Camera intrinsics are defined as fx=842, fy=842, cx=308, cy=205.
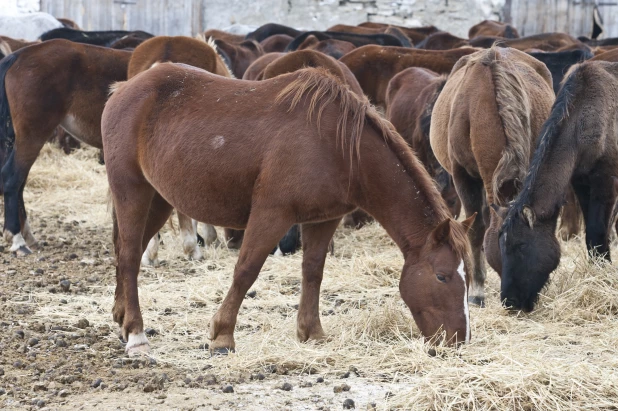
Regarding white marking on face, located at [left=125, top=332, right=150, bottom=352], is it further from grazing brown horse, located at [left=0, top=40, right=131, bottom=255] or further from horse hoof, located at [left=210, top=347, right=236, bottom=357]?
grazing brown horse, located at [left=0, top=40, right=131, bottom=255]

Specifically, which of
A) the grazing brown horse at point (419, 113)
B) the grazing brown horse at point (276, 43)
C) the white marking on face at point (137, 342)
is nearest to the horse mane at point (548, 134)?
the grazing brown horse at point (419, 113)

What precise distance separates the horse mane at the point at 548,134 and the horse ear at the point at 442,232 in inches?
54.2

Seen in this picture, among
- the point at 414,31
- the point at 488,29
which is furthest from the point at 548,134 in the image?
the point at 488,29

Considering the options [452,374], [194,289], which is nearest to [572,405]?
[452,374]

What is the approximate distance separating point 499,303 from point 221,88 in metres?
2.61

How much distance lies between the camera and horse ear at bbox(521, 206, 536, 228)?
18.4ft

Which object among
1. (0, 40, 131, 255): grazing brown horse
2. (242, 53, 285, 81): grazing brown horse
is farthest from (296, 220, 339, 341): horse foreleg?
(242, 53, 285, 81): grazing brown horse

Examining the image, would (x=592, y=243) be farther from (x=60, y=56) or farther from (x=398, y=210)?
(x=60, y=56)

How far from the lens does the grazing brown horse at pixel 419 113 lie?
8.64 metres

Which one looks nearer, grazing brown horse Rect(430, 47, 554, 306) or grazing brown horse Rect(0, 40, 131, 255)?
grazing brown horse Rect(430, 47, 554, 306)

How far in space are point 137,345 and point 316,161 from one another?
1.51 metres

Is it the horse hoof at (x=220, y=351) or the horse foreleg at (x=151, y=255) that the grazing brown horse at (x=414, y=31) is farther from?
the horse hoof at (x=220, y=351)

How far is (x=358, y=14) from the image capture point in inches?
832

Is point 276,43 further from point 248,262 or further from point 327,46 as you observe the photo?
point 248,262
